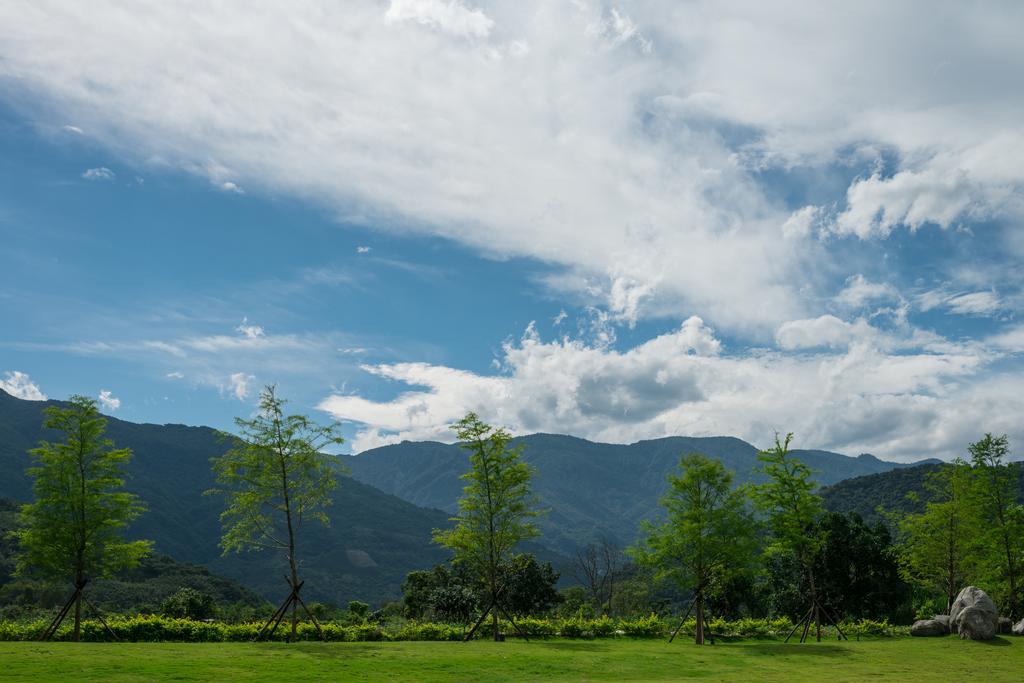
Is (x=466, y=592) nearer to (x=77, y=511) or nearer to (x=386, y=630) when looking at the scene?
(x=386, y=630)

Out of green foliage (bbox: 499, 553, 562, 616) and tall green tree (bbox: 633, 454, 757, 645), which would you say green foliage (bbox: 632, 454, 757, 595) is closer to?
tall green tree (bbox: 633, 454, 757, 645)

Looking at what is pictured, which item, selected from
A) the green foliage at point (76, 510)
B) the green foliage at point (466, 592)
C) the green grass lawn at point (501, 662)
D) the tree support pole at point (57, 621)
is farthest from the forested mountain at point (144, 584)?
the green grass lawn at point (501, 662)

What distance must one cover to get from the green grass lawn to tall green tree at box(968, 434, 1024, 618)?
9.71 metres

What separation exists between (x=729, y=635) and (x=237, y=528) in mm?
27419

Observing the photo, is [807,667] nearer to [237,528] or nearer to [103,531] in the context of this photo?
[237,528]

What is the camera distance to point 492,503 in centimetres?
3541

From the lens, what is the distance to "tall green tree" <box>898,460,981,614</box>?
42844mm

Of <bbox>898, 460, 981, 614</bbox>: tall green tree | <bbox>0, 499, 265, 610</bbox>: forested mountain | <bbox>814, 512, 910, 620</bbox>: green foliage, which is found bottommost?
<bbox>0, 499, 265, 610</bbox>: forested mountain

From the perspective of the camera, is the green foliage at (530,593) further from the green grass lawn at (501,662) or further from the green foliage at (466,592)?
the green grass lawn at (501,662)

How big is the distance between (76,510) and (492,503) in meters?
18.6

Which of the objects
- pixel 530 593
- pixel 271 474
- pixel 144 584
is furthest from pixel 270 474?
pixel 144 584

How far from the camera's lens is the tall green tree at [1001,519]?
41.7m

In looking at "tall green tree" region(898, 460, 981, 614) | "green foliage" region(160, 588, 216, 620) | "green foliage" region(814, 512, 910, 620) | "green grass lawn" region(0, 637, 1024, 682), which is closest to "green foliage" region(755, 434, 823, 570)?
"green grass lawn" region(0, 637, 1024, 682)

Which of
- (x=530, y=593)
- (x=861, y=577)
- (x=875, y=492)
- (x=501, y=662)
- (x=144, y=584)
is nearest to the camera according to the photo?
(x=501, y=662)
